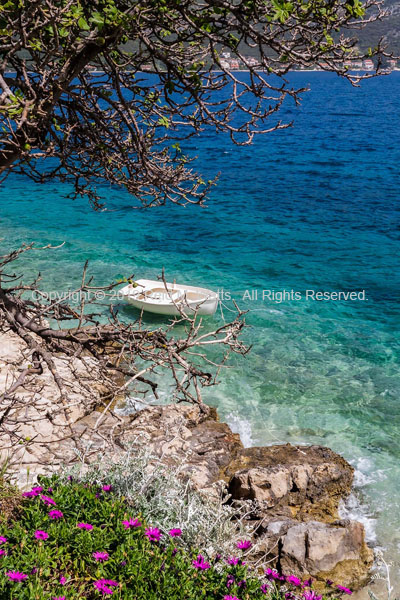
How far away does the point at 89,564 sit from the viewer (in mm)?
5074

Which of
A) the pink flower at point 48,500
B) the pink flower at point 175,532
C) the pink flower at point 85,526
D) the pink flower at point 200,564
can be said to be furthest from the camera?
the pink flower at point 48,500

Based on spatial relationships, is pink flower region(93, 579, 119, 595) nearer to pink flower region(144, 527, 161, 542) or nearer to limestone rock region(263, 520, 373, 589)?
pink flower region(144, 527, 161, 542)

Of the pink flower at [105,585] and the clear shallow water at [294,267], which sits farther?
the clear shallow water at [294,267]

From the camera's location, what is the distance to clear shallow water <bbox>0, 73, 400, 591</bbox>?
38.3 feet

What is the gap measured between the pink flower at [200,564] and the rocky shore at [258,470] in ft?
4.83

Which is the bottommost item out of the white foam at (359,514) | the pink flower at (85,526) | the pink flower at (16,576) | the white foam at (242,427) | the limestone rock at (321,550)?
the white foam at (359,514)

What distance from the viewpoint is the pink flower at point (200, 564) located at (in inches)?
192

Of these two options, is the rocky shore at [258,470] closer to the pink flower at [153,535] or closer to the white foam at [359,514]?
the white foam at [359,514]

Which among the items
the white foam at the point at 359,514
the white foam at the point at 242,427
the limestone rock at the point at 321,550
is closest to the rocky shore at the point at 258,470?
Answer: the limestone rock at the point at 321,550

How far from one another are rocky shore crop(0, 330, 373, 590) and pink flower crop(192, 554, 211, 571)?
4.83 feet

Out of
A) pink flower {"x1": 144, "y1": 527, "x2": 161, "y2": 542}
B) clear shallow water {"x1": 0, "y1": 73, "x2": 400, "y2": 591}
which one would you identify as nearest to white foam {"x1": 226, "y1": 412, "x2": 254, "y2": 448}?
clear shallow water {"x1": 0, "y1": 73, "x2": 400, "y2": 591}

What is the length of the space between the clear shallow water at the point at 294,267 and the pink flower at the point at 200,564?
460cm

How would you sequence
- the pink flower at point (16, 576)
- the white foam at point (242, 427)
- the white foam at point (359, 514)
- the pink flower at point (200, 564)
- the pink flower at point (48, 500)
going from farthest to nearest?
the white foam at point (242, 427) → the white foam at point (359, 514) → the pink flower at point (48, 500) → the pink flower at point (200, 564) → the pink flower at point (16, 576)

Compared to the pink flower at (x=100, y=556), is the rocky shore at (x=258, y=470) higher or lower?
lower
